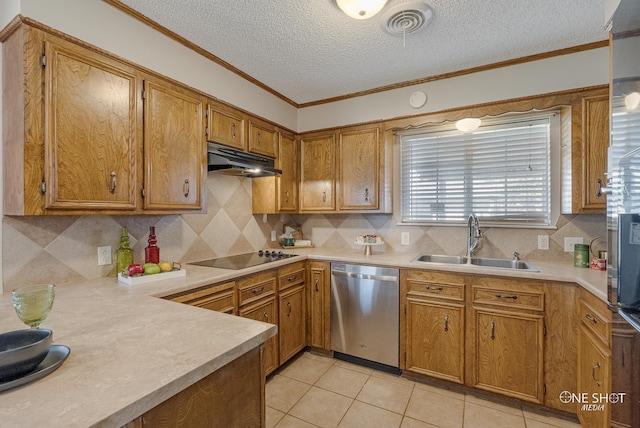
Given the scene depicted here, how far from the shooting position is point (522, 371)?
1.98 meters

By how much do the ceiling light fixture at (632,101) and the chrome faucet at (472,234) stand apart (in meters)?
1.53

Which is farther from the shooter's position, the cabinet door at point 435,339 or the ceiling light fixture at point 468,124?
the ceiling light fixture at point 468,124

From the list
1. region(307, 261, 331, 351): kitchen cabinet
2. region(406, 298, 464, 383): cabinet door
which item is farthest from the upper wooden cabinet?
region(406, 298, 464, 383): cabinet door

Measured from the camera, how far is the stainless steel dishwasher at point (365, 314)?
2.39 m

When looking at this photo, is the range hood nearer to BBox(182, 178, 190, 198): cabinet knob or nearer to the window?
BBox(182, 178, 190, 198): cabinet knob

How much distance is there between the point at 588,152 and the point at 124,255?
321cm

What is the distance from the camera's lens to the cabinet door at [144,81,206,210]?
181cm

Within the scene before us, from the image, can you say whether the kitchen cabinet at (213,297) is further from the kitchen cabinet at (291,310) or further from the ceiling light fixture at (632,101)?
the ceiling light fixture at (632,101)

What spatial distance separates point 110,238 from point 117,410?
1612 millimetres

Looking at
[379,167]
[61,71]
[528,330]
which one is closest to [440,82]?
[379,167]

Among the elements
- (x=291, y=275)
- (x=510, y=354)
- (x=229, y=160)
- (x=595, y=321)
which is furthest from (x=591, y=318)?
(x=229, y=160)

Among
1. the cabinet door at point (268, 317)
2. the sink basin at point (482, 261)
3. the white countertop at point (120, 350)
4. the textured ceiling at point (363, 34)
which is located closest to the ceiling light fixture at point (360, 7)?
the textured ceiling at point (363, 34)

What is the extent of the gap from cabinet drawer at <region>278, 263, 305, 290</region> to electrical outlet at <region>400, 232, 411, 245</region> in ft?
3.39

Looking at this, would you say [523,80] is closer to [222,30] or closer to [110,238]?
[222,30]
